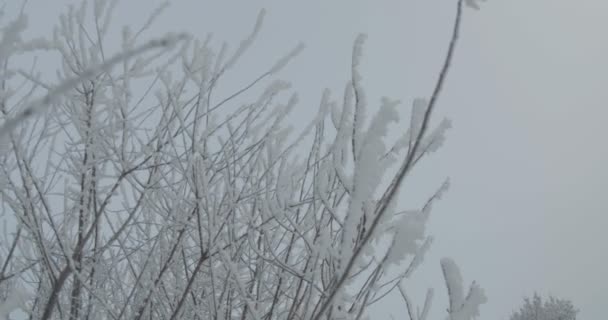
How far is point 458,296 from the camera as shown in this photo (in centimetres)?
109

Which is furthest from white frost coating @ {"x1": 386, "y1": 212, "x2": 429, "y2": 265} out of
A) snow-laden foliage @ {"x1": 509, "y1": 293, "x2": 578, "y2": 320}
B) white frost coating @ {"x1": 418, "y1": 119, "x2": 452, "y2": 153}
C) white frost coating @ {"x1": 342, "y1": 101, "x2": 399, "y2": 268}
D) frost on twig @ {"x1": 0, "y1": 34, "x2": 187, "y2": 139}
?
snow-laden foliage @ {"x1": 509, "y1": 293, "x2": 578, "y2": 320}

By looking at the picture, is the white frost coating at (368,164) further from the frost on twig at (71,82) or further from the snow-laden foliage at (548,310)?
the snow-laden foliage at (548,310)

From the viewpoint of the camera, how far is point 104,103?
221 centimetres

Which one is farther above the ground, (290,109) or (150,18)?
(150,18)

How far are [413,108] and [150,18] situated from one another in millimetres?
1663

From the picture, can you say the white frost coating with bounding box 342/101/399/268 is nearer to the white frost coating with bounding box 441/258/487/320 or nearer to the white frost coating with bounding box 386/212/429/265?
the white frost coating with bounding box 386/212/429/265

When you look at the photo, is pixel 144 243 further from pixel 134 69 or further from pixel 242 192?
pixel 134 69

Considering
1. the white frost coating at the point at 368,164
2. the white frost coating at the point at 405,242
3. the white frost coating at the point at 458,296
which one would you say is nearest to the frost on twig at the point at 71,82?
the white frost coating at the point at 368,164

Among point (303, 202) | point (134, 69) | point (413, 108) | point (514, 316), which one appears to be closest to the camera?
point (413, 108)

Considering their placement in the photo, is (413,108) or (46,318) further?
(46,318)

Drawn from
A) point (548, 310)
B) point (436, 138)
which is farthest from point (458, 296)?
point (548, 310)

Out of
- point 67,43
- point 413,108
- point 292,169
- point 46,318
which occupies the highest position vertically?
point 67,43

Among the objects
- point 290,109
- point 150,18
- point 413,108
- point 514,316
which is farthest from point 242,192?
point 514,316

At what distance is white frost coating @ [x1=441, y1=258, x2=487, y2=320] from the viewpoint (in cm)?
105
